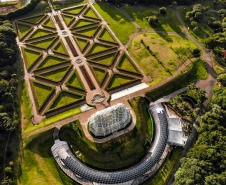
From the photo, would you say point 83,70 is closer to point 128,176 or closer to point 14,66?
point 14,66

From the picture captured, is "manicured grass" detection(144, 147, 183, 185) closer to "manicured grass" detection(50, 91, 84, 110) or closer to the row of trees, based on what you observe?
the row of trees

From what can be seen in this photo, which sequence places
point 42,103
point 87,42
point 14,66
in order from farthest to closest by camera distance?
point 87,42, point 14,66, point 42,103

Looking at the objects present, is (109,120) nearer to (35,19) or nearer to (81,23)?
(81,23)

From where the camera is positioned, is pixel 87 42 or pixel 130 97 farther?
pixel 87 42

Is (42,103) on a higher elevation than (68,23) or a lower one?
lower

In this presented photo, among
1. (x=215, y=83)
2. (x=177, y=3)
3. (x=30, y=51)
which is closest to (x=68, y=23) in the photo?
(x=30, y=51)

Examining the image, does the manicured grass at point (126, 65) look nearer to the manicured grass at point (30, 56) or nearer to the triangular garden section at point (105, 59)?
the triangular garden section at point (105, 59)

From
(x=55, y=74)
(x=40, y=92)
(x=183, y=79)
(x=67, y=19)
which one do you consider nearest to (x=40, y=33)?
(x=67, y=19)
